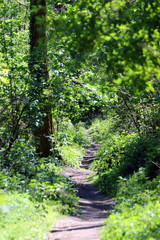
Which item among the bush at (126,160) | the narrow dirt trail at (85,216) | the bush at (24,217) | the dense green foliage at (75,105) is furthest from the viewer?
the bush at (126,160)

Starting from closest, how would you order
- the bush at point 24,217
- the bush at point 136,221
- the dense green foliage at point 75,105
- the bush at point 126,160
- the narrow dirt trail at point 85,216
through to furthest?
the bush at point 136,221 → the dense green foliage at point 75,105 → the bush at point 24,217 → the narrow dirt trail at point 85,216 → the bush at point 126,160

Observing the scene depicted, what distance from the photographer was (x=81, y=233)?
A: 6.13m

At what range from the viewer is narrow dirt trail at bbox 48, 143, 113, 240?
6.05 metres

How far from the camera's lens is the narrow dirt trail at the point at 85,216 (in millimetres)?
6055

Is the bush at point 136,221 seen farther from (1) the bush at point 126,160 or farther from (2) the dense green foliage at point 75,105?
(1) the bush at point 126,160

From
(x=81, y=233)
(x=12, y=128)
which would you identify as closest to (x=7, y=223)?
(x=81, y=233)

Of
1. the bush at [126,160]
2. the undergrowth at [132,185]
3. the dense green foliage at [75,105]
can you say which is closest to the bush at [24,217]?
the dense green foliage at [75,105]

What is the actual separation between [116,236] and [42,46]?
7501 millimetres

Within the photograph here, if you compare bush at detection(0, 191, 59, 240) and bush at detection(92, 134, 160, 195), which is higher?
bush at detection(92, 134, 160, 195)

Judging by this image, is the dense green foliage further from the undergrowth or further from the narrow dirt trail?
the narrow dirt trail

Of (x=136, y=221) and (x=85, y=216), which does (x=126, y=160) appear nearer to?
(x=85, y=216)

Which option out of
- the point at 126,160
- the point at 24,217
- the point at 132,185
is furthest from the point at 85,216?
the point at 126,160

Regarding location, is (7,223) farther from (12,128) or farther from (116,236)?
(12,128)

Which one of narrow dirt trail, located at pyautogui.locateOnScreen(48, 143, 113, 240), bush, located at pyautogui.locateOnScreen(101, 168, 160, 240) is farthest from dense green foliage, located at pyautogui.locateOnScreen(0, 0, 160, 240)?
narrow dirt trail, located at pyautogui.locateOnScreen(48, 143, 113, 240)
